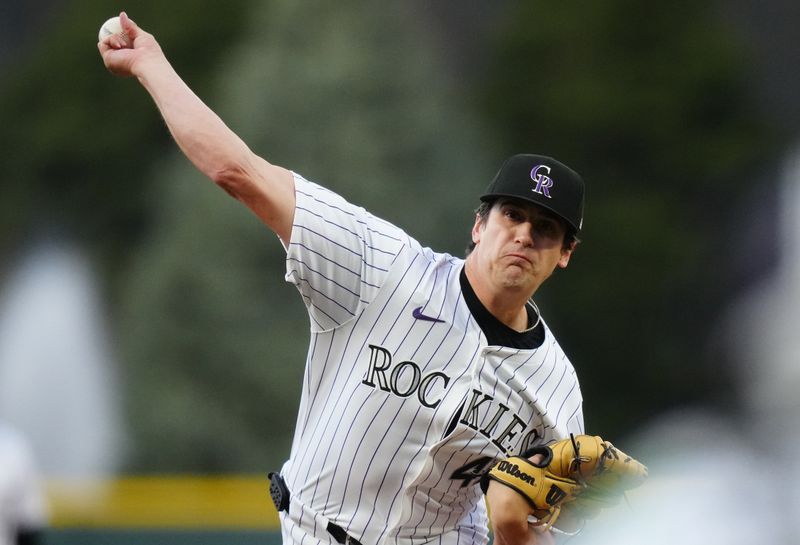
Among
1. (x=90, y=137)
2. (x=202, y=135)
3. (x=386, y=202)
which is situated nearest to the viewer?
(x=202, y=135)

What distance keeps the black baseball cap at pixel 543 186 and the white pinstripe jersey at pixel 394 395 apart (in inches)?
10.6

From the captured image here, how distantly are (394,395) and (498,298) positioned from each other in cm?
38

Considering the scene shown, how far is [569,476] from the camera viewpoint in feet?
11.4

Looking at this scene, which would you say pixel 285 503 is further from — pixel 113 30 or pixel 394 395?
pixel 113 30

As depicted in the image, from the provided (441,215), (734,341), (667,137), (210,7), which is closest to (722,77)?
(667,137)

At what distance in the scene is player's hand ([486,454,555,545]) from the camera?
134 inches

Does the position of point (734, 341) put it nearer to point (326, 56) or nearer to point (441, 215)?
point (441, 215)

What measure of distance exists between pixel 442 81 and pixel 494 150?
887mm

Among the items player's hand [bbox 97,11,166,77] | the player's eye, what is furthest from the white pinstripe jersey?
player's hand [bbox 97,11,166,77]

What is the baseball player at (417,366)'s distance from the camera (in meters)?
3.32

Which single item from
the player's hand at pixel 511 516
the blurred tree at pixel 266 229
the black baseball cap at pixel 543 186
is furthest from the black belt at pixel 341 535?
the blurred tree at pixel 266 229

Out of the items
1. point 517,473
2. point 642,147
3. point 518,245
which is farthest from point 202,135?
point 642,147

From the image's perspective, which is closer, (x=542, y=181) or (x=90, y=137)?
(x=542, y=181)

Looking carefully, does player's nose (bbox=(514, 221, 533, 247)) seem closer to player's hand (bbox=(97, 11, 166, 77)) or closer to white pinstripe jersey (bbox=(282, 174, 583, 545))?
white pinstripe jersey (bbox=(282, 174, 583, 545))
